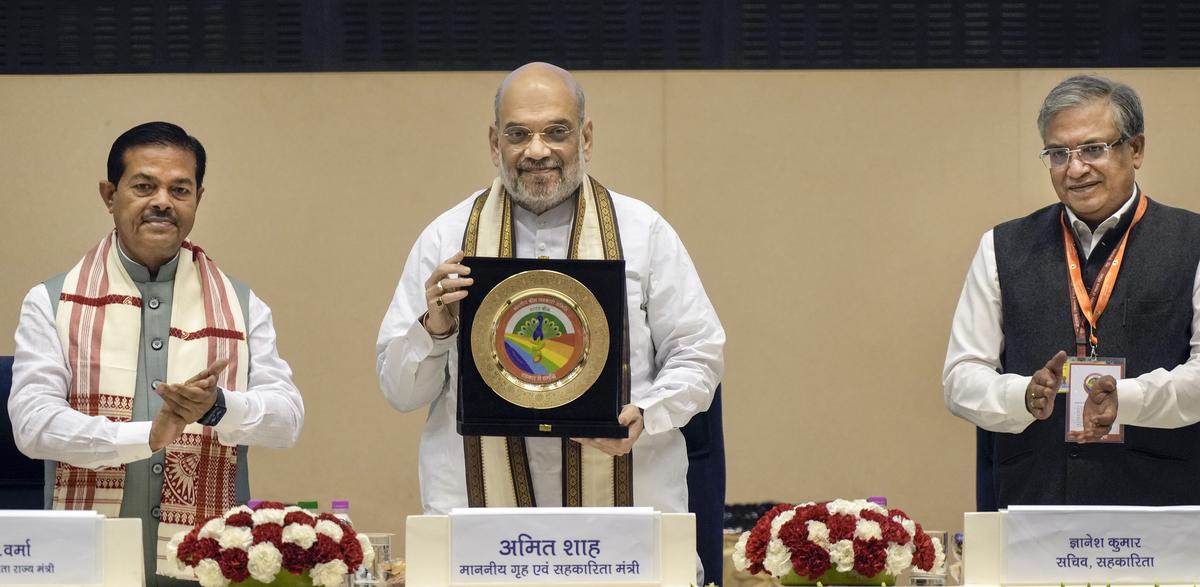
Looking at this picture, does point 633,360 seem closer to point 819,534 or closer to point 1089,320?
point 819,534

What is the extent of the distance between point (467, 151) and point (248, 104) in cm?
85

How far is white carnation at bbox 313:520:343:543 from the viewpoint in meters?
2.40

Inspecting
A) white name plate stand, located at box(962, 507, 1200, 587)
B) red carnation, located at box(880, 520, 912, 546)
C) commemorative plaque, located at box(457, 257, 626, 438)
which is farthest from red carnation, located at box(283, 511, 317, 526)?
white name plate stand, located at box(962, 507, 1200, 587)

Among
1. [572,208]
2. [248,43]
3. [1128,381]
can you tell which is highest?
[248,43]

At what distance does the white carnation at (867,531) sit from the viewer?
7.92 feet

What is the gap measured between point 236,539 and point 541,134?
1.06 m

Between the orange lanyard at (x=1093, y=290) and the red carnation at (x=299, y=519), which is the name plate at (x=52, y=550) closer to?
the red carnation at (x=299, y=519)

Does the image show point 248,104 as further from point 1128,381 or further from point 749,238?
point 1128,381

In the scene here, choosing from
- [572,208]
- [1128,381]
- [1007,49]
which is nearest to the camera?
[1128,381]

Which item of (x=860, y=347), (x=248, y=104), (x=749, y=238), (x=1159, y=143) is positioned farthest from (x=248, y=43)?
(x=1159, y=143)

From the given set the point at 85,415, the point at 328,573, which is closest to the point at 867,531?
the point at 328,573

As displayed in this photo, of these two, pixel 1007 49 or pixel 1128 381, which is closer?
pixel 1128 381

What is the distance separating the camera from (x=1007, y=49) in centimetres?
536

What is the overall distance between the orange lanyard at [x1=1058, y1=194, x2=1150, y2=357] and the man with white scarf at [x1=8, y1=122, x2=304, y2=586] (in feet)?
5.48
